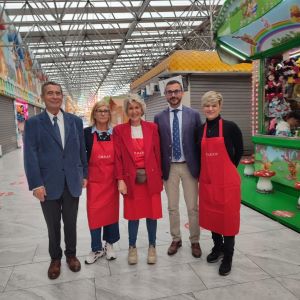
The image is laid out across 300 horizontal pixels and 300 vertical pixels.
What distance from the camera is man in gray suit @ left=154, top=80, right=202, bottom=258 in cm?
272

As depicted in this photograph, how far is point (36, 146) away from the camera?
2414 millimetres

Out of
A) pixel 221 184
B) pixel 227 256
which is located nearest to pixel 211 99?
pixel 221 184

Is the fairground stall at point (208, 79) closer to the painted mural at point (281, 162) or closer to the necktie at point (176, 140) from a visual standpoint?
the painted mural at point (281, 162)

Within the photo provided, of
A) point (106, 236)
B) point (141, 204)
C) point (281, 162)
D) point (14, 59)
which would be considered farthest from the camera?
point (14, 59)

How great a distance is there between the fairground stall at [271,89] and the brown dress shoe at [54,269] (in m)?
2.62

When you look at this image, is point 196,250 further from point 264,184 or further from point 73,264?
point 264,184

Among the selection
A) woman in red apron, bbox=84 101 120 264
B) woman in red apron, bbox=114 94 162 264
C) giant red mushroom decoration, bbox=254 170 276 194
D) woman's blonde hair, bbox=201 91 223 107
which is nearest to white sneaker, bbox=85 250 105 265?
woman in red apron, bbox=84 101 120 264

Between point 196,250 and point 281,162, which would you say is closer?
point 196,250

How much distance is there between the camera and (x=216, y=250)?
279 centimetres

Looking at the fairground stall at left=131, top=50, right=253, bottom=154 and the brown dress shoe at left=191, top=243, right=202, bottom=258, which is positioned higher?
the fairground stall at left=131, top=50, right=253, bottom=154

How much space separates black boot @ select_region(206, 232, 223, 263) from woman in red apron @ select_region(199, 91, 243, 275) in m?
0.16

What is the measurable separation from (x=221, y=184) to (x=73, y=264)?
1.49 metres

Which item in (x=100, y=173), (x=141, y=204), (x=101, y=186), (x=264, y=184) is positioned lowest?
(x=264, y=184)

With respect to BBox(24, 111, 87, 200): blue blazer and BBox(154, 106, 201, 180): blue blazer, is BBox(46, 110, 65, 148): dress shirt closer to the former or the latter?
BBox(24, 111, 87, 200): blue blazer
